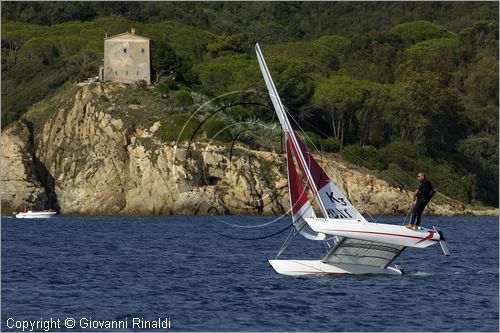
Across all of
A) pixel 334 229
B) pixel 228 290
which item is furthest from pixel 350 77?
pixel 228 290

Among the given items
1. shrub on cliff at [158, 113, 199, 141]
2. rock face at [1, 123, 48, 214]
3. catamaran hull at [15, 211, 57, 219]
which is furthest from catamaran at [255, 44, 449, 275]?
rock face at [1, 123, 48, 214]

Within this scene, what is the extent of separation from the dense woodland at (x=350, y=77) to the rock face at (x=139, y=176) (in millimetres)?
6188

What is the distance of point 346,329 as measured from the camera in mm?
30469

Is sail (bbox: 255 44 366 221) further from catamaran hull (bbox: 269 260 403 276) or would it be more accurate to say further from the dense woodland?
the dense woodland

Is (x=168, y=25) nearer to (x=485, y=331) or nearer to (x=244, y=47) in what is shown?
(x=244, y=47)

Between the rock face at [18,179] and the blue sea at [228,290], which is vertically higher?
the blue sea at [228,290]

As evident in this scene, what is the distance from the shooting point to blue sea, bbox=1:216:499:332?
3159 cm

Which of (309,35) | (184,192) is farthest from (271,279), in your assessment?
(309,35)

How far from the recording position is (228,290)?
124ft

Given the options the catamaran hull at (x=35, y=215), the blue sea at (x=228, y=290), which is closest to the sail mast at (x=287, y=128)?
the blue sea at (x=228, y=290)

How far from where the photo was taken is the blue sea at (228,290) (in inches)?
1244

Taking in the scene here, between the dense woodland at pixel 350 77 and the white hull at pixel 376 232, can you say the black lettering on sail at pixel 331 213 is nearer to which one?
the white hull at pixel 376 232

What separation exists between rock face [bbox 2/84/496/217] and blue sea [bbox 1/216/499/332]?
39220 mm

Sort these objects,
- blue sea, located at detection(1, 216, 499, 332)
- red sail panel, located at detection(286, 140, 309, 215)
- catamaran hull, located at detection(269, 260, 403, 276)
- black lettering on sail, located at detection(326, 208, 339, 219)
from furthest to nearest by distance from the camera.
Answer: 1. catamaran hull, located at detection(269, 260, 403, 276)
2. black lettering on sail, located at detection(326, 208, 339, 219)
3. red sail panel, located at detection(286, 140, 309, 215)
4. blue sea, located at detection(1, 216, 499, 332)
